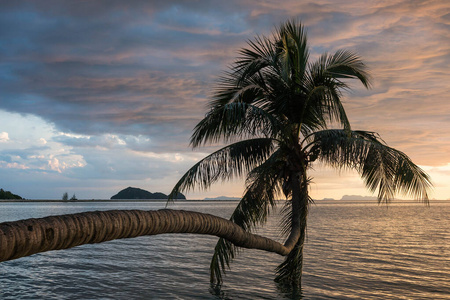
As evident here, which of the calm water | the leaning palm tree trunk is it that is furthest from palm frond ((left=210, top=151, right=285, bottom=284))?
the leaning palm tree trunk

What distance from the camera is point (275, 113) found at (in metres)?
12.8

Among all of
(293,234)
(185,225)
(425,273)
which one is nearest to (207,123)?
(293,234)

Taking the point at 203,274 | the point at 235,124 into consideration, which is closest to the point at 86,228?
the point at 235,124

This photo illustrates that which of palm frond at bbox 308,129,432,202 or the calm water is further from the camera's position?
the calm water

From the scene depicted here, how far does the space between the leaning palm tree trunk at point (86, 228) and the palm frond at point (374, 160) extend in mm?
6047

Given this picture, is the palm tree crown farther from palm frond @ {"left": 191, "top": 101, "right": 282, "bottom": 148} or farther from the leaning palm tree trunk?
the leaning palm tree trunk

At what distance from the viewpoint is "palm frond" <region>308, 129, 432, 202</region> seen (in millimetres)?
10891

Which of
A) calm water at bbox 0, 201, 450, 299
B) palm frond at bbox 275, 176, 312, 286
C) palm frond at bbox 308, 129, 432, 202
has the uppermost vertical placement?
palm frond at bbox 308, 129, 432, 202

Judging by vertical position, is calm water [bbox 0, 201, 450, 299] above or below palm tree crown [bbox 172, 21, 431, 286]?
below

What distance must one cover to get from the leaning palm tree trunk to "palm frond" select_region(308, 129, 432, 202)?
6047 mm

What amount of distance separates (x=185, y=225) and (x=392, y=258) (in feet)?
87.4

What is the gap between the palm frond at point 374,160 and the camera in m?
10.9

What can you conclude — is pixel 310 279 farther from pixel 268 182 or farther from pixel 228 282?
pixel 268 182

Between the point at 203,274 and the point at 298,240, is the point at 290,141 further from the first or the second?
the point at 203,274
